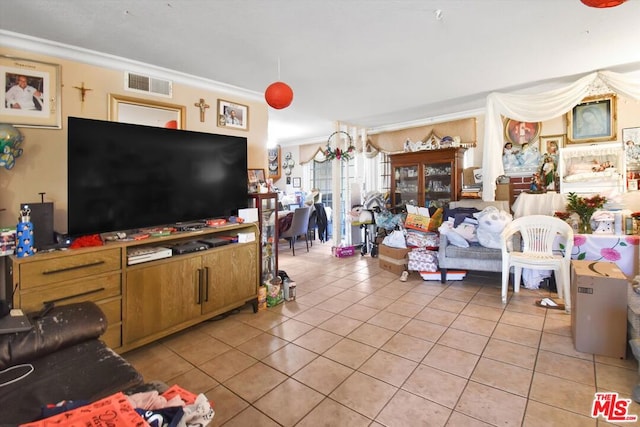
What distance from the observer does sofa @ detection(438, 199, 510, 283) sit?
357cm

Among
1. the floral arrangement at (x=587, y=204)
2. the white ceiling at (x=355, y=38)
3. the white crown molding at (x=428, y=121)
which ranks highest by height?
the white crown molding at (x=428, y=121)

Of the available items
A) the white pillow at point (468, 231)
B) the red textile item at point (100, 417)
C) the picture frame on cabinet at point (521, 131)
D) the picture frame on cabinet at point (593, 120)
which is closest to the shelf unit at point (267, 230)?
the white pillow at point (468, 231)

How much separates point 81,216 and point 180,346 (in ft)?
3.92

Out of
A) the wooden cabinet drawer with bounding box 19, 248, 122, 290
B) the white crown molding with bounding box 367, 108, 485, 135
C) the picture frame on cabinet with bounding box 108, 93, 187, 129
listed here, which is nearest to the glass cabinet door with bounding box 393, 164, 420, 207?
the white crown molding with bounding box 367, 108, 485, 135

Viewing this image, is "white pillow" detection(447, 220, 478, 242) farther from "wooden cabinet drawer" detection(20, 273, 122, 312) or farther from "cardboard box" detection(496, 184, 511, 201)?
"wooden cabinet drawer" detection(20, 273, 122, 312)

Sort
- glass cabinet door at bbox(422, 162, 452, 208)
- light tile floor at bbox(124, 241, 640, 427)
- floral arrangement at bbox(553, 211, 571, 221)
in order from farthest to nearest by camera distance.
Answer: glass cabinet door at bbox(422, 162, 452, 208), floral arrangement at bbox(553, 211, 571, 221), light tile floor at bbox(124, 241, 640, 427)

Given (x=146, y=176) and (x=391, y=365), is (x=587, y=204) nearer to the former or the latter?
(x=391, y=365)

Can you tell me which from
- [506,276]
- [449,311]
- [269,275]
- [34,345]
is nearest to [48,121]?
[34,345]

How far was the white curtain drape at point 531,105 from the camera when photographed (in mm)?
3080

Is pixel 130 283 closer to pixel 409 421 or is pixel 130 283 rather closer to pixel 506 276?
pixel 409 421

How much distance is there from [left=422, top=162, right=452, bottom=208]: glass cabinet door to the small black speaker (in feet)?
15.0

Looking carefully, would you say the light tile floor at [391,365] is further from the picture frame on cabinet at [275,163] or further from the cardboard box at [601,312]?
the picture frame on cabinet at [275,163]

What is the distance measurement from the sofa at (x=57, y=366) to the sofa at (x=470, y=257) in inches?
135

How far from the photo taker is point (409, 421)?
5.31 ft
